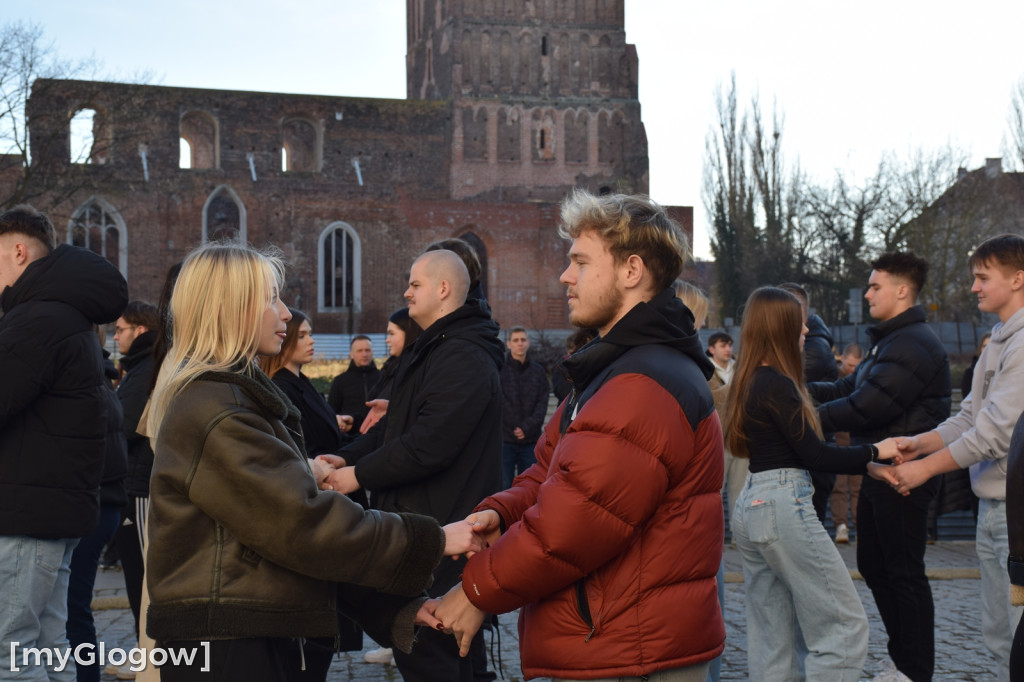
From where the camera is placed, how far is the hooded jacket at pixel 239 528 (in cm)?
252

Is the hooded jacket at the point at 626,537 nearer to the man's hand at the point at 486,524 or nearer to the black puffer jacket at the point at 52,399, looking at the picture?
the man's hand at the point at 486,524

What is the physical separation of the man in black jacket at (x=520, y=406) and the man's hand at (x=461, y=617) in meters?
7.17

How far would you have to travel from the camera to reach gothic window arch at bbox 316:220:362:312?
1650 inches

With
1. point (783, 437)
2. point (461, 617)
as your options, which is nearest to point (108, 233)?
point (783, 437)

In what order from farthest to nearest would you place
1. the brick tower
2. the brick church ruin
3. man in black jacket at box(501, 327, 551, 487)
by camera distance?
the brick tower, the brick church ruin, man in black jacket at box(501, 327, 551, 487)

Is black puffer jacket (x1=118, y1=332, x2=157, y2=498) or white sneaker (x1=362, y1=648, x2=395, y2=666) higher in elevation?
black puffer jacket (x1=118, y1=332, x2=157, y2=498)

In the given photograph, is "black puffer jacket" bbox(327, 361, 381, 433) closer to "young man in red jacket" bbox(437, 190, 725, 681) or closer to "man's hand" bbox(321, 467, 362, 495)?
"man's hand" bbox(321, 467, 362, 495)

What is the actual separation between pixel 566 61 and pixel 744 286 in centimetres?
1362

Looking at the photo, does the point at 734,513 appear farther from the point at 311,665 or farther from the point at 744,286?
the point at 744,286

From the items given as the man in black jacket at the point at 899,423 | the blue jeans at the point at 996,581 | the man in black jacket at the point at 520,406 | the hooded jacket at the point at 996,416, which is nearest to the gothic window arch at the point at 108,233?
the man in black jacket at the point at 520,406

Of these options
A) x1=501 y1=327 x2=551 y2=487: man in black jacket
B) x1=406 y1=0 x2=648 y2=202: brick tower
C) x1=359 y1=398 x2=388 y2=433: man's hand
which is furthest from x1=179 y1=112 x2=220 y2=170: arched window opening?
x1=359 y1=398 x2=388 y2=433: man's hand

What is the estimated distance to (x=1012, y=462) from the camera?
2834 millimetres

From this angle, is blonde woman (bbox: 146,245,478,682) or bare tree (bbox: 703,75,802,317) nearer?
blonde woman (bbox: 146,245,478,682)

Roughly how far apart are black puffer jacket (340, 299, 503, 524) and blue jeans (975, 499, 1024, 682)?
2.04 m
